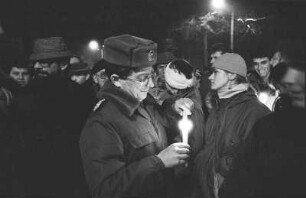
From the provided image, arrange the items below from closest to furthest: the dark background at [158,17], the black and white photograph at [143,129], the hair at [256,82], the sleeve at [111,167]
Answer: the black and white photograph at [143,129], the sleeve at [111,167], the hair at [256,82], the dark background at [158,17]

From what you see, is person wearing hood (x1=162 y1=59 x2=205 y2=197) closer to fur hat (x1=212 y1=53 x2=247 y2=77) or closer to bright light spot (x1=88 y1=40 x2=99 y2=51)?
fur hat (x1=212 y1=53 x2=247 y2=77)

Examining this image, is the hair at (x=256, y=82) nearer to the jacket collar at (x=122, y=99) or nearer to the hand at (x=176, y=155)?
the jacket collar at (x=122, y=99)

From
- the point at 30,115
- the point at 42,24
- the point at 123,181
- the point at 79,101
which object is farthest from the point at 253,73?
the point at 42,24

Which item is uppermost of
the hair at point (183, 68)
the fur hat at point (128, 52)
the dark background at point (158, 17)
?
the fur hat at point (128, 52)

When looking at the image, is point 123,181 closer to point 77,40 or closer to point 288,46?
point 288,46

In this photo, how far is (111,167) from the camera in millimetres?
2998

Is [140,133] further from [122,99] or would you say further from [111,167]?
[111,167]

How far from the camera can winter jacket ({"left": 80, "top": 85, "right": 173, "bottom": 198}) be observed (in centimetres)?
300

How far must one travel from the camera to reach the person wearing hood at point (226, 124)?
4465 mm

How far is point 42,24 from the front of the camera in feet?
74.8

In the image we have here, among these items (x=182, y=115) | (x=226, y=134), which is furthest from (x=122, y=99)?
(x=226, y=134)

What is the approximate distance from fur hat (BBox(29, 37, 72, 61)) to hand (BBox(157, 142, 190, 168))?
2269mm

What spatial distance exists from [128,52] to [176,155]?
887 millimetres

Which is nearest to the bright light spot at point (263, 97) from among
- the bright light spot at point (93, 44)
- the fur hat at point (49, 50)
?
the fur hat at point (49, 50)
